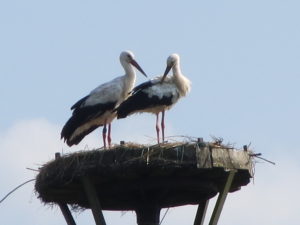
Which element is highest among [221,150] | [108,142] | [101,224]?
[108,142]

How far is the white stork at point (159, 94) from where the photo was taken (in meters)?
14.6

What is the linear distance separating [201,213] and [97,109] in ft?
10.7

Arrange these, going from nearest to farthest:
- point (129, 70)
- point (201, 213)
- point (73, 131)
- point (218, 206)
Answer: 1. point (218, 206)
2. point (201, 213)
3. point (73, 131)
4. point (129, 70)

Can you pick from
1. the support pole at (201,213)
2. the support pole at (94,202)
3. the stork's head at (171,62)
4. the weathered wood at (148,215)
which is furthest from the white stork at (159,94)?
the support pole at (94,202)

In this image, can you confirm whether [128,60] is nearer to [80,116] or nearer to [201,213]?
[80,116]

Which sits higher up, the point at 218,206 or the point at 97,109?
the point at 97,109

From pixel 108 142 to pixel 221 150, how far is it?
4049 millimetres

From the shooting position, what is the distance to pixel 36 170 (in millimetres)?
12156

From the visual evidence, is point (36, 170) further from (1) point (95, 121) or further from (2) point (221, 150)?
(1) point (95, 121)

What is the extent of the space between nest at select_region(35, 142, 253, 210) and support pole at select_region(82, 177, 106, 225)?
10 centimetres

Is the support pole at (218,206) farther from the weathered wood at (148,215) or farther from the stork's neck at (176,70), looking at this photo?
the stork's neck at (176,70)

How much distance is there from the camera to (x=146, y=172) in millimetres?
11305

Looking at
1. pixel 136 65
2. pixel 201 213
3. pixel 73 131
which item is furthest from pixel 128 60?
pixel 201 213

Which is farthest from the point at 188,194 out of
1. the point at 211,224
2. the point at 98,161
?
the point at 98,161
